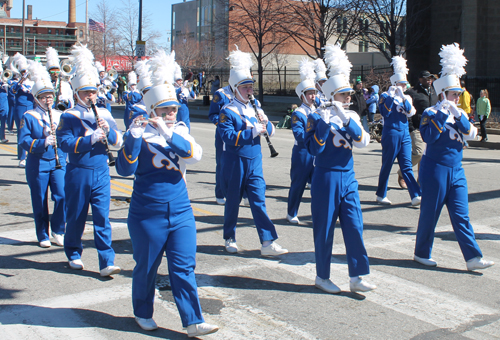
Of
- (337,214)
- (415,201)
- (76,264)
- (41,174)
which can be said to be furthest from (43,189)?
(415,201)

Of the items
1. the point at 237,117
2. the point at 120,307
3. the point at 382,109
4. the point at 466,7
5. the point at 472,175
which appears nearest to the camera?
the point at 120,307

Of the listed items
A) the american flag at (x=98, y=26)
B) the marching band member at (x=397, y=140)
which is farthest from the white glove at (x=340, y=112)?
the american flag at (x=98, y=26)

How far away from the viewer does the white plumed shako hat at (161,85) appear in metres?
4.39

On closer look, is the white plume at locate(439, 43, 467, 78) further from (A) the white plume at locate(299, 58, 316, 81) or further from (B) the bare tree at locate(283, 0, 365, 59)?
(B) the bare tree at locate(283, 0, 365, 59)

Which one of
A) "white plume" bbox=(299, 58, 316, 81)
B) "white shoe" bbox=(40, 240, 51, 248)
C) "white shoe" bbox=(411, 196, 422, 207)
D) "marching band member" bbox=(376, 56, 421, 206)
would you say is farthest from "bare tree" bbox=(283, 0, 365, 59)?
"white shoe" bbox=(40, 240, 51, 248)

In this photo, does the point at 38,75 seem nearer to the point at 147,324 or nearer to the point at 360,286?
the point at 147,324

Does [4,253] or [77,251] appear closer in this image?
[77,251]

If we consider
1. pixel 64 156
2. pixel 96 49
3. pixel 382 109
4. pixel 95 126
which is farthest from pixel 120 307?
pixel 96 49

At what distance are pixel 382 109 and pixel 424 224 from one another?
3599 millimetres

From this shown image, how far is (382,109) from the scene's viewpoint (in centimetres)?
934

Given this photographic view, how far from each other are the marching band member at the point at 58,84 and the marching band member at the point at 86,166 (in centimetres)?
39

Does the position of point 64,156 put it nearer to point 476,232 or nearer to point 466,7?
point 476,232

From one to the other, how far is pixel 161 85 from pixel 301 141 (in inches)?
144

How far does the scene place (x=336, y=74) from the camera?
5.40m
